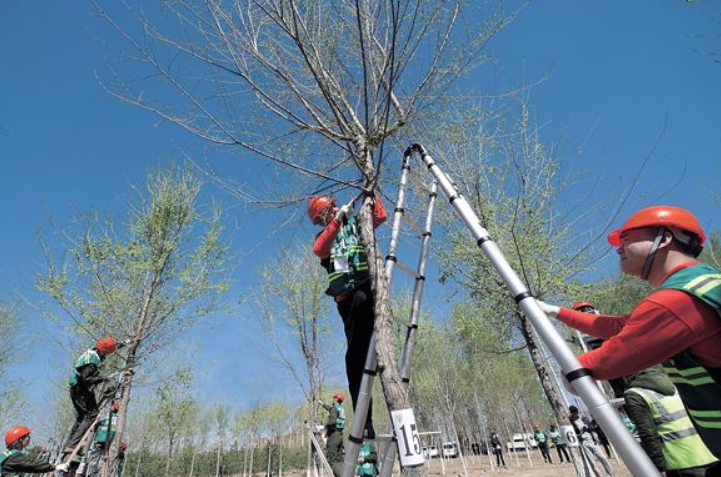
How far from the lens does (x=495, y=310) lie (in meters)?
11.0

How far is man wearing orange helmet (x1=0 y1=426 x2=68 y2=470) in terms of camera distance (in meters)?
6.36

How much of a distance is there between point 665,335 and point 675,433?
195 centimetres

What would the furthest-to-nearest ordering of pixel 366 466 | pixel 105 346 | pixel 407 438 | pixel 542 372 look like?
pixel 542 372, pixel 366 466, pixel 105 346, pixel 407 438

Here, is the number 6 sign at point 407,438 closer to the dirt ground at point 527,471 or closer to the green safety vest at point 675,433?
the green safety vest at point 675,433

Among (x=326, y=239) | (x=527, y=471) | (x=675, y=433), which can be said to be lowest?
(x=527, y=471)

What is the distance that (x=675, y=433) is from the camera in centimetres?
263

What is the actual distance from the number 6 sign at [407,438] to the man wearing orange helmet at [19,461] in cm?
661

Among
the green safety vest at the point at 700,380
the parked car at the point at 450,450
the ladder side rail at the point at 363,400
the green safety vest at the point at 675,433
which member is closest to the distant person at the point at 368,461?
the green safety vest at the point at 675,433

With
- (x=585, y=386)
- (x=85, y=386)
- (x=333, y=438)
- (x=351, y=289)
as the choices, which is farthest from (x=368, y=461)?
(x=585, y=386)

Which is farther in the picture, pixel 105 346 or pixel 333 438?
pixel 333 438

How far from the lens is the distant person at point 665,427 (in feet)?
8.06

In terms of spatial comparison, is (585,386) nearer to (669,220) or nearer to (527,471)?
(669,220)

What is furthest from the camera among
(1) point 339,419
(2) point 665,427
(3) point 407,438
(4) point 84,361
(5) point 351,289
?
(1) point 339,419

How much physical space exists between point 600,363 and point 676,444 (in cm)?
188
